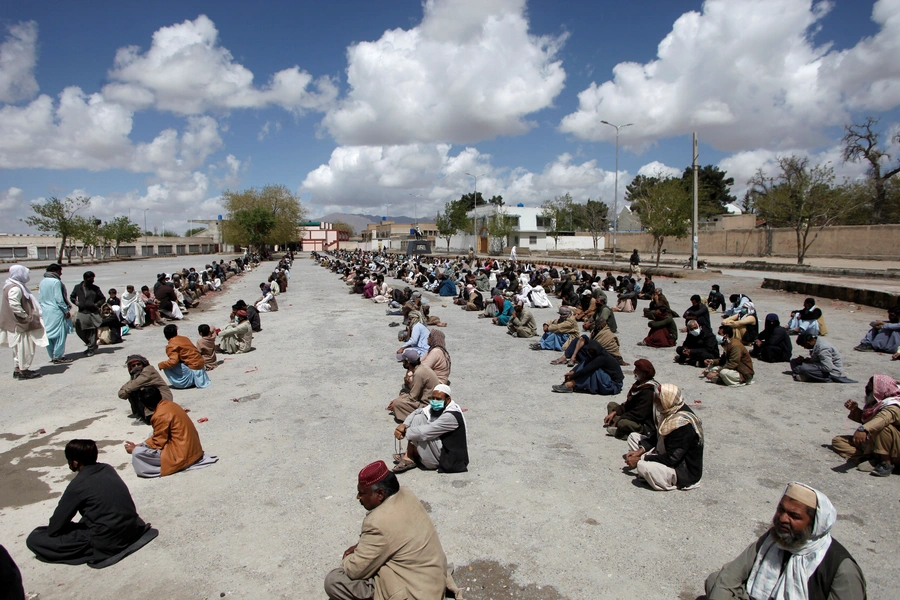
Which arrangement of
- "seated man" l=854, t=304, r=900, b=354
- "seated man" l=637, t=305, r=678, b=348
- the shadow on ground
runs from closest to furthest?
the shadow on ground < "seated man" l=854, t=304, r=900, b=354 < "seated man" l=637, t=305, r=678, b=348

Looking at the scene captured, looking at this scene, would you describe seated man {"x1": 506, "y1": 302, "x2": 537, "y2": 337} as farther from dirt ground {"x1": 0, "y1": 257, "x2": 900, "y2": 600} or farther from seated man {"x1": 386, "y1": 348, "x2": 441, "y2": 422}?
seated man {"x1": 386, "y1": 348, "x2": 441, "y2": 422}

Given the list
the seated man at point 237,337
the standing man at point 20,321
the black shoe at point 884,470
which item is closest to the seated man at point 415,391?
the black shoe at point 884,470

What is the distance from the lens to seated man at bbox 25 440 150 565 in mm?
3758

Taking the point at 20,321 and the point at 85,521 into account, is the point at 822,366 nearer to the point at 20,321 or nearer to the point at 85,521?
the point at 85,521

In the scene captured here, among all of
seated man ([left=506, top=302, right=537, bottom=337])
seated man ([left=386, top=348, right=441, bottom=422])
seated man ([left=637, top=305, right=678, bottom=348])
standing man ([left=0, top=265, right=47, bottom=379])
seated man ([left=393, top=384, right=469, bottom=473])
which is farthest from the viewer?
seated man ([left=506, top=302, right=537, bottom=337])

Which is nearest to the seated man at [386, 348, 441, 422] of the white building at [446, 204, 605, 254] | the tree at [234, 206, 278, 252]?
the white building at [446, 204, 605, 254]

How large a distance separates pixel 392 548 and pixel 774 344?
8726 mm

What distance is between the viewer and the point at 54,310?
31.1 ft

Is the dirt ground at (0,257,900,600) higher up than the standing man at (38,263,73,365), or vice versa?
the standing man at (38,263,73,365)

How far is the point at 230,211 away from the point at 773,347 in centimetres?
7423

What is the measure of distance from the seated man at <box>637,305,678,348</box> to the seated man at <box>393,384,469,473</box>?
7.09 metres

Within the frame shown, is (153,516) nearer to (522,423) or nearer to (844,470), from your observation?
(522,423)

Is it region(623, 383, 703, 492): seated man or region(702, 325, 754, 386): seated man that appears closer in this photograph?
region(623, 383, 703, 492): seated man

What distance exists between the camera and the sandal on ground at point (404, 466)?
5.22 meters
